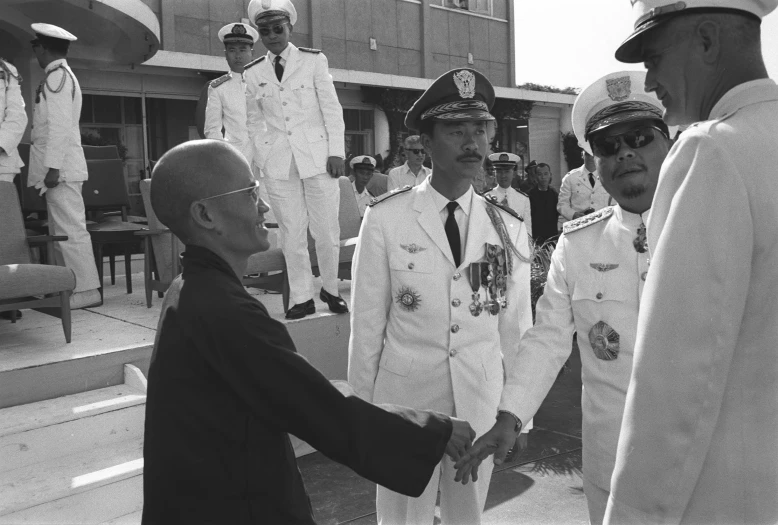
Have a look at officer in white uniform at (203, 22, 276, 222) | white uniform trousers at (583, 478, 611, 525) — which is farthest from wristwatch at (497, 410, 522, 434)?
officer in white uniform at (203, 22, 276, 222)

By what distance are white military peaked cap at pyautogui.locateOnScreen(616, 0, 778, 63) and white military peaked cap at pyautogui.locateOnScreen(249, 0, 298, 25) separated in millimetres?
4476

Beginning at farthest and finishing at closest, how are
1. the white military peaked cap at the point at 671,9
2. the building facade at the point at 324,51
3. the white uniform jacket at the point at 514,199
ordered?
the building facade at the point at 324,51 < the white uniform jacket at the point at 514,199 < the white military peaked cap at the point at 671,9

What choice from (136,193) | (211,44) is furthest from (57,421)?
(211,44)

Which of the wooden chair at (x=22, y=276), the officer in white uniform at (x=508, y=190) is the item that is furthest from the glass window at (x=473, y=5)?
the wooden chair at (x=22, y=276)

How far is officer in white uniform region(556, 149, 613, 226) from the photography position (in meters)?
9.48

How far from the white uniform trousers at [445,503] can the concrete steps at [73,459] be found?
1.65 metres

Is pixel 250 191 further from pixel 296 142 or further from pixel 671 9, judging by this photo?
pixel 296 142

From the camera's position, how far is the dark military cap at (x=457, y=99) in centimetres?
295

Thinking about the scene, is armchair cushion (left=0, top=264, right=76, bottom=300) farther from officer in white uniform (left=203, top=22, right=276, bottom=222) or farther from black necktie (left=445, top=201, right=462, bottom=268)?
black necktie (left=445, top=201, right=462, bottom=268)

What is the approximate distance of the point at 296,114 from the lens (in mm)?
5777

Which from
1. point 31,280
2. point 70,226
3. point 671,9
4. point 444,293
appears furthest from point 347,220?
point 671,9

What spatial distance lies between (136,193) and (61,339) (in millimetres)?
8263

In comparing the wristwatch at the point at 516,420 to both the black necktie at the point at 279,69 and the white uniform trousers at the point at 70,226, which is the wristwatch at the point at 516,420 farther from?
the white uniform trousers at the point at 70,226

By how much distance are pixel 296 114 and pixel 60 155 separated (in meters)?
2.02
